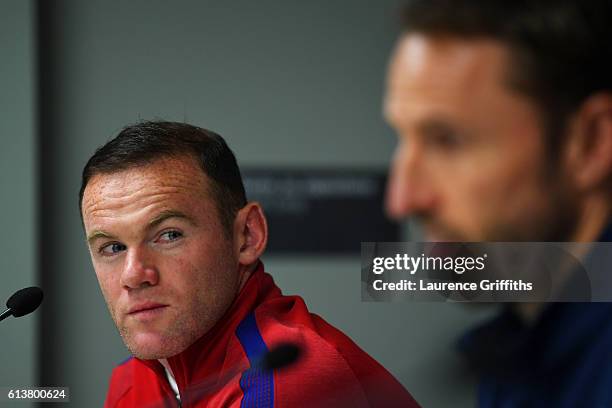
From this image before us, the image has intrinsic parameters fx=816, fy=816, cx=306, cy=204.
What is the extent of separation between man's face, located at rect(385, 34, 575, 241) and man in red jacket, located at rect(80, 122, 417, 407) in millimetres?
325

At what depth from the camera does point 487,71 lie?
595 millimetres

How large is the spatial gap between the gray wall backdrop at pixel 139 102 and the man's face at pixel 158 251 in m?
0.33

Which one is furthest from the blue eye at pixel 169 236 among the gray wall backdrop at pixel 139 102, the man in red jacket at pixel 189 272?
the gray wall backdrop at pixel 139 102

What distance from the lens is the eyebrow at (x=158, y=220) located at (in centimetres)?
92

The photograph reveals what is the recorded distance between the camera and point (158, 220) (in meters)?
0.93

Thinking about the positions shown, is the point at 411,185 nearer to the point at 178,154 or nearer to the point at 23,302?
the point at 178,154

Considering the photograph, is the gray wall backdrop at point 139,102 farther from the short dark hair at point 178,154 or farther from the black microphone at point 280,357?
the black microphone at point 280,357

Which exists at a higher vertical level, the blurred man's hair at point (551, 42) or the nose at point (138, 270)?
the blurred man's hair at point (551, 42)

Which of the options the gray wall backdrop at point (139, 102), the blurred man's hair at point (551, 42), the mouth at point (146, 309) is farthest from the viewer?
the gray wall backdrop at point (139, 102)

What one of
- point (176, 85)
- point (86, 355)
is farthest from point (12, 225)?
point (176, 85)

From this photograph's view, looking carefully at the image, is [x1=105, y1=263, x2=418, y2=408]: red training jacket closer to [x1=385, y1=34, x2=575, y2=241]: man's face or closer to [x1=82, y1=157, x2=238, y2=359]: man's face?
[x1=82, y1=157, x2=238, y2=359]: man's face

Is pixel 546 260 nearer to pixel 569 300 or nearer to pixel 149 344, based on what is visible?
pixel 569 300

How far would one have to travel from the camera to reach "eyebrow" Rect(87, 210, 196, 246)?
925mm

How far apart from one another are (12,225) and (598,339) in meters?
1.22
